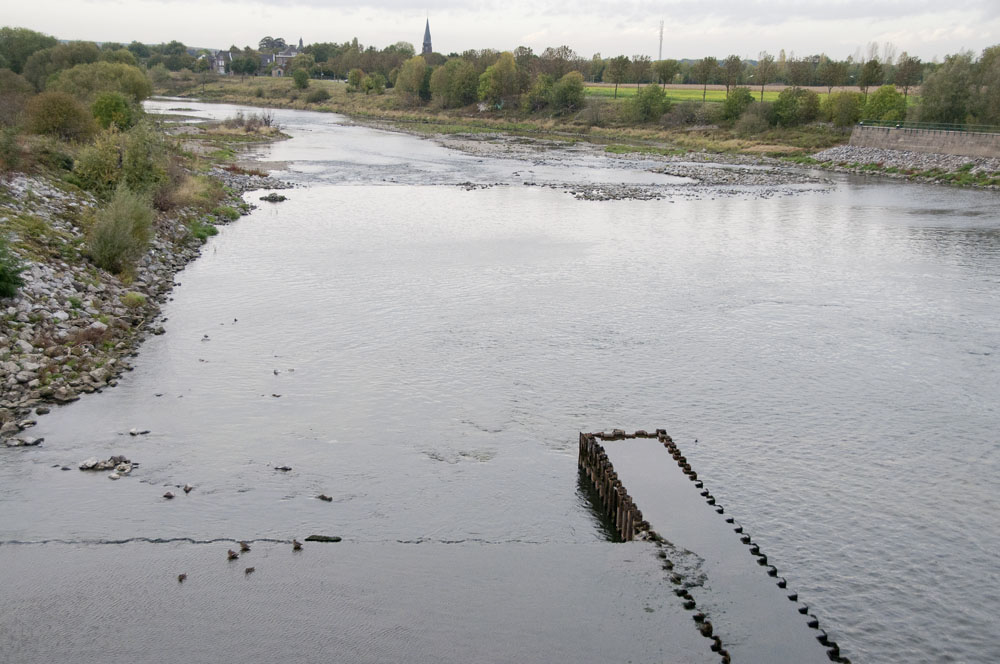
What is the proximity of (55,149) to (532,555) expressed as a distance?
115 feet

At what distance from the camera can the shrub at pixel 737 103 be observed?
105 metres

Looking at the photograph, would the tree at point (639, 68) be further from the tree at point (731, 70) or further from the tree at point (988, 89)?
the tree at point (988, 89)

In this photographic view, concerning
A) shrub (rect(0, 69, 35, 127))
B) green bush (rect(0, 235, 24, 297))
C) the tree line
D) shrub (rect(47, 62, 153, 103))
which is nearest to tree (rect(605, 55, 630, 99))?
the tree line

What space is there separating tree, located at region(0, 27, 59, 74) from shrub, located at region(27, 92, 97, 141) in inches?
2136

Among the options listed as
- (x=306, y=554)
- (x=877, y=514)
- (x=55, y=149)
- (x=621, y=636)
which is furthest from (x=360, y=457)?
(x=55, y=149)

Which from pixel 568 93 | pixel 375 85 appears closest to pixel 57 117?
pixel 568 93

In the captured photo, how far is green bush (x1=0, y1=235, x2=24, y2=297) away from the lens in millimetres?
22375

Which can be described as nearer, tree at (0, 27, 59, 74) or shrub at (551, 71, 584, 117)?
tree at (0, 27, 59, 74)

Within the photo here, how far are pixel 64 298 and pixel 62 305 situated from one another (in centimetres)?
55

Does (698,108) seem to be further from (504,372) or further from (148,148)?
(504,372)

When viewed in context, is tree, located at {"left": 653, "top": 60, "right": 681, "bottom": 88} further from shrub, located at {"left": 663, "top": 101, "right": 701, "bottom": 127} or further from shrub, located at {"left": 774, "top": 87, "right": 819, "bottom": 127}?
shrub, located at {"left": 774, "top": 87, "right": 819, "bottom": 127}

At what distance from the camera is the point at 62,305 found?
23625 millimetres

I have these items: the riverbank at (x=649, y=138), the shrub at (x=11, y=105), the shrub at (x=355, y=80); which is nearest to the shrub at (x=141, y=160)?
the shrub at (x=11, y=105)

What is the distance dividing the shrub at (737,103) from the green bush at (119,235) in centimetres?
8846
